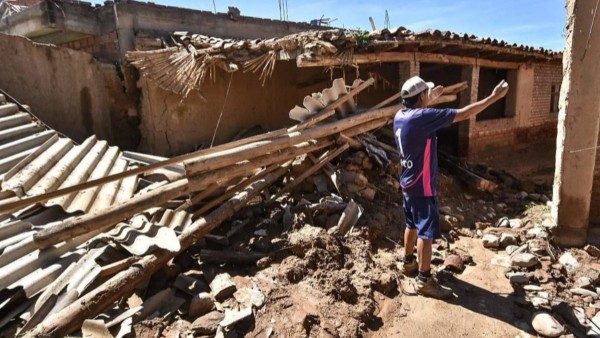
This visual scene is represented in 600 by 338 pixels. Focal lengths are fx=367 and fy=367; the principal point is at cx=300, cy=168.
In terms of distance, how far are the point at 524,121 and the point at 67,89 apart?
978 cm

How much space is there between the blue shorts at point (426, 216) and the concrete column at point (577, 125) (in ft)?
6.96

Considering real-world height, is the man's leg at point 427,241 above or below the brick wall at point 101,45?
below

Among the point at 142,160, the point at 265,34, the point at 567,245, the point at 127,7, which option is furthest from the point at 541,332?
the point at 265,34

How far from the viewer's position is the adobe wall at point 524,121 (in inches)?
317

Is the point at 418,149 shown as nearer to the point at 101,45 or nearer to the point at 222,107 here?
the point at 222,107

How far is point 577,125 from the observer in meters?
4.01

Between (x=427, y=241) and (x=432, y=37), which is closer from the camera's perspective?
(x=427, y=241)

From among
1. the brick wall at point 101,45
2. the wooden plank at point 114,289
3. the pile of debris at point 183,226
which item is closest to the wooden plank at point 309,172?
the pile of debris at point 183,226

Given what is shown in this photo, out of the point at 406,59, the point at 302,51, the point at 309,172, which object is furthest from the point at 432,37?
the point at 309,172

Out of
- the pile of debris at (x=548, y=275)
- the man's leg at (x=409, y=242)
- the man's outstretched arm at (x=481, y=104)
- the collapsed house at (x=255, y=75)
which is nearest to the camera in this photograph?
the man's outstretched arm at (x=481, y=104)

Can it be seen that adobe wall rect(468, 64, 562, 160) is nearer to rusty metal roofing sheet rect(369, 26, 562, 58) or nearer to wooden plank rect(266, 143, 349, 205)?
rusty metal roofing sheet rect(369, 26, 562, 58)

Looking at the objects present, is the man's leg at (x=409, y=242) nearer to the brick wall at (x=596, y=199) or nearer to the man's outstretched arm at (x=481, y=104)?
the man's outstretched arm at (x=481, y=104)

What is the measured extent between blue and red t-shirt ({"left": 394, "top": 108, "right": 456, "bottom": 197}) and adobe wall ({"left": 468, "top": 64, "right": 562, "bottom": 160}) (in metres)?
5.21

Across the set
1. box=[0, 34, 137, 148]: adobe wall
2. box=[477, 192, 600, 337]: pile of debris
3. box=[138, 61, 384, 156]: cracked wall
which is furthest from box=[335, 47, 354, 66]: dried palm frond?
box=[0, 34, 137, 148]: adobe wall
